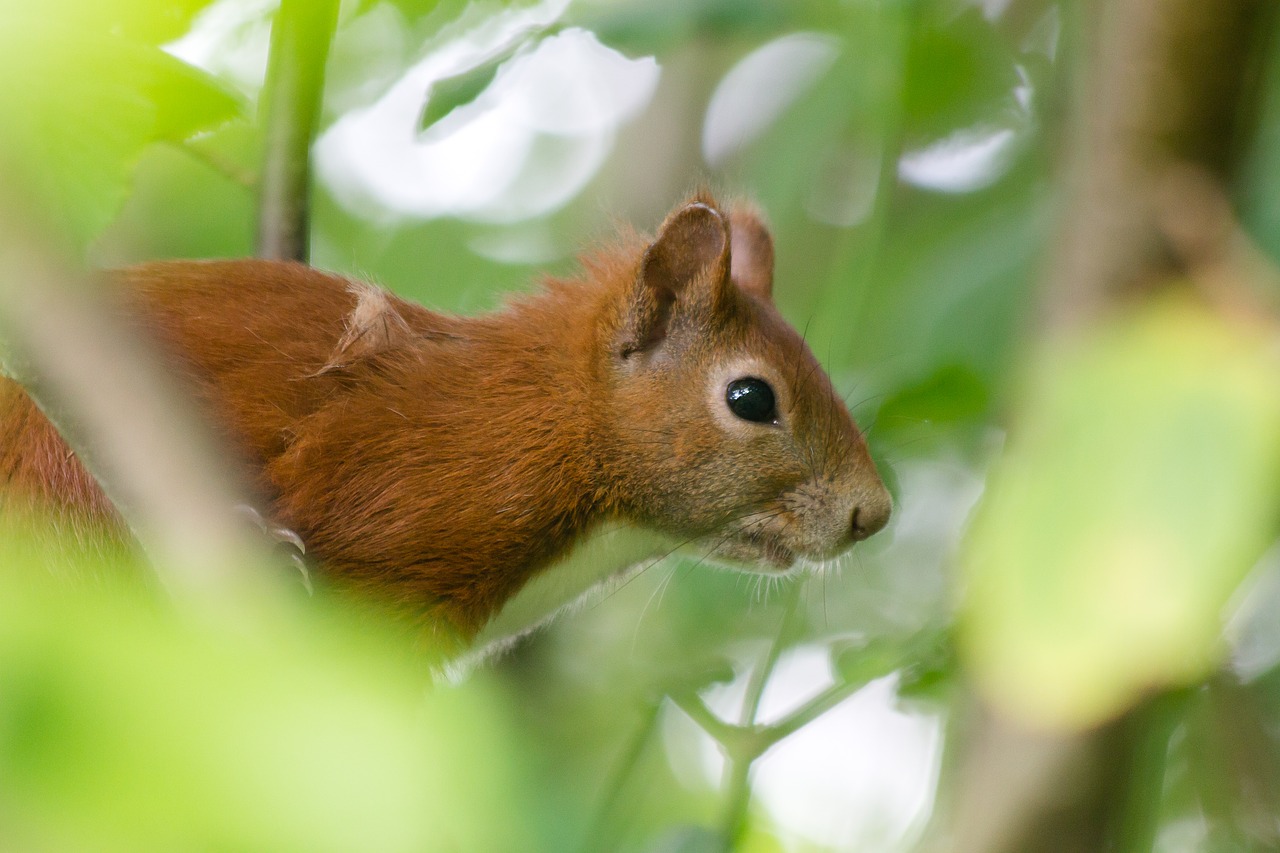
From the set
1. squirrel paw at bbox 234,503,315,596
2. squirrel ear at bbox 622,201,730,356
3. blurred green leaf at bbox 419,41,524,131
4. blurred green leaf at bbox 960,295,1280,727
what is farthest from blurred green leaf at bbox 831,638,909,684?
blurred green leaf at bbox 960,295,1280,727

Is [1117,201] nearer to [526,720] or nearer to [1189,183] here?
[1189,183]

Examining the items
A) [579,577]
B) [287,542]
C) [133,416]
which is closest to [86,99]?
[133,416]

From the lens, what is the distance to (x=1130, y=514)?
88 centimetres

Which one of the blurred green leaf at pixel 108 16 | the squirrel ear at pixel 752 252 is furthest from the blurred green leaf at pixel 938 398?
the blurred green leaf at pixel 108 16

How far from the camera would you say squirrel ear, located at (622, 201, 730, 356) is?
2.43 metres

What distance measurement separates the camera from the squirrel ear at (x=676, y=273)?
95.8 inches

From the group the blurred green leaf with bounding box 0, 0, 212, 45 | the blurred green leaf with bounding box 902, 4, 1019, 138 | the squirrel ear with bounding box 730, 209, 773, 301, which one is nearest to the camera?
the blurred green leaf with bounding box 0, 0, 212, 45

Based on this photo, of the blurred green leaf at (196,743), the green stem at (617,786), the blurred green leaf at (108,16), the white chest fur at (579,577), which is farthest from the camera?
the white chest fur at (579,577)

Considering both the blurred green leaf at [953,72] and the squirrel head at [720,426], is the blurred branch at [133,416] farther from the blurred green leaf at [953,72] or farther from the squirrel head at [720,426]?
the blurred green leaf at [953,72]

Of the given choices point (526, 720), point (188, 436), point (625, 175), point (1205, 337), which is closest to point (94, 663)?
point (188, 436)

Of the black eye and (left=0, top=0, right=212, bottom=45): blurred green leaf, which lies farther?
the black eye

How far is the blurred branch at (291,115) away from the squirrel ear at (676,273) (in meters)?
0.65

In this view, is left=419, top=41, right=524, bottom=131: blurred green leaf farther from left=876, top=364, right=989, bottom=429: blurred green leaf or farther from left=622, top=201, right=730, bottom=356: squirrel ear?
left=876, top=364, right=989, bottom=429: blurred green leaf

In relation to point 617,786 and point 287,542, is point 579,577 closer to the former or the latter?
point 617,786
